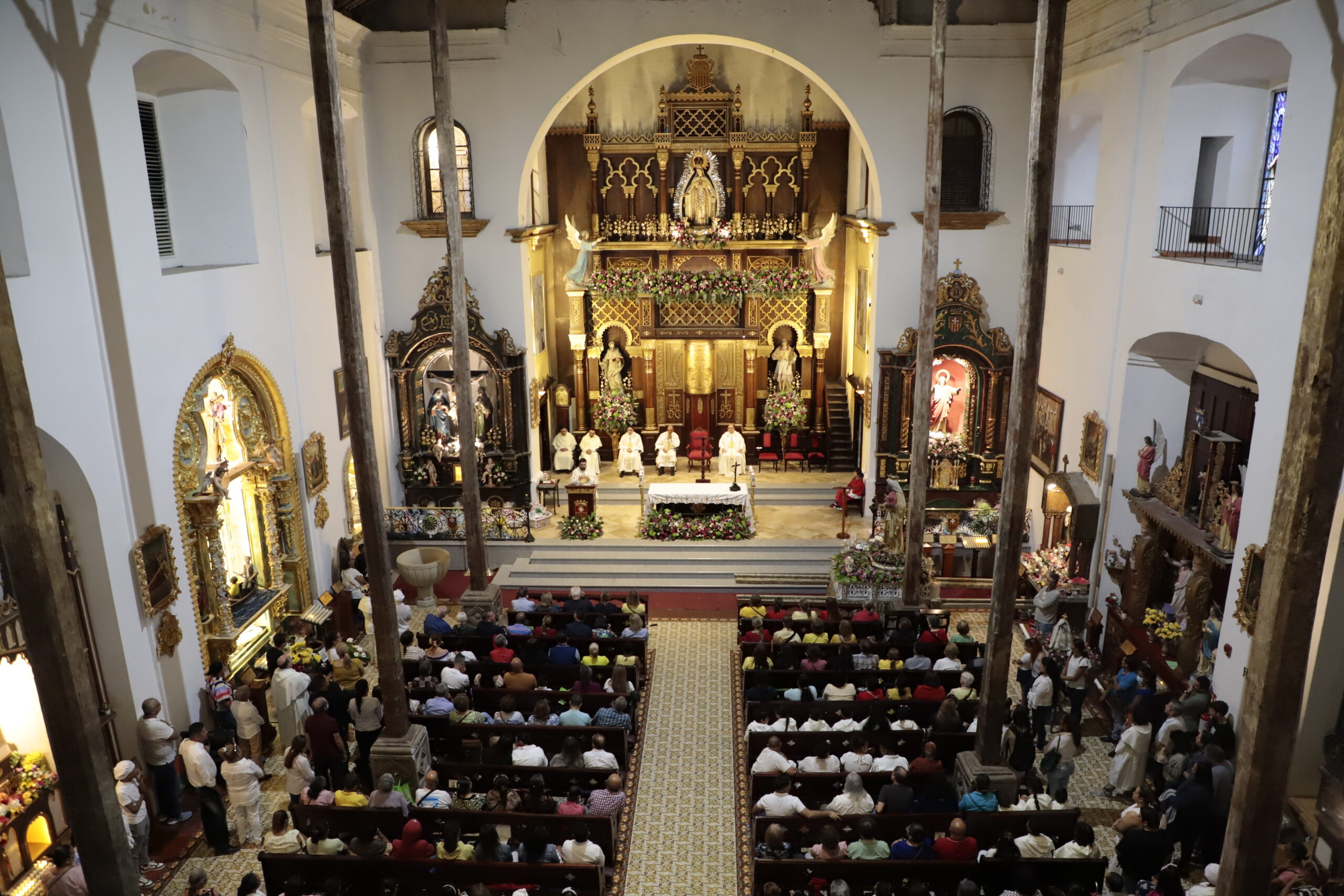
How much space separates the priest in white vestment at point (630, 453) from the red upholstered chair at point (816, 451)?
13.3ft

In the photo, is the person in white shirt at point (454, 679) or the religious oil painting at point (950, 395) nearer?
the person in white shirt at point (454, 679)

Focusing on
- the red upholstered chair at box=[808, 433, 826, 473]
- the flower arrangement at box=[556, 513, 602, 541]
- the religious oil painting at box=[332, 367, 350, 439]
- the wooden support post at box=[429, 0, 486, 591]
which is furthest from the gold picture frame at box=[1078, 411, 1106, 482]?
the religious oil painting at box=[332, 367, 350, 439]

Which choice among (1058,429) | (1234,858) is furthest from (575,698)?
(1058,429)

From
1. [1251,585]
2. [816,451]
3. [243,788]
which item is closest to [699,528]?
[816,451]

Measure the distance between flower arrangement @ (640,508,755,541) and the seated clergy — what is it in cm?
150

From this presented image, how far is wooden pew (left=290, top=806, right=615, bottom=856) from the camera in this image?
8844mm

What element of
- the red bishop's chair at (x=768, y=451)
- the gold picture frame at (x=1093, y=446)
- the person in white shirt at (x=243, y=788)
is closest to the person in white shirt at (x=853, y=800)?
the person in white shirt at (x=243, y=788)

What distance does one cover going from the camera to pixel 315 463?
15.1 metres

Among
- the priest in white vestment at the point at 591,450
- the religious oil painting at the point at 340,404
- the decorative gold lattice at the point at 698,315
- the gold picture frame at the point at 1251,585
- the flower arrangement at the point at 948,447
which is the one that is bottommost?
the priest in white vestment at the point at 591,450

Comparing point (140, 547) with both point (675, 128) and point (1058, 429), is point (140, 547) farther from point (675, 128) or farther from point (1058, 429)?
point (675, 128)

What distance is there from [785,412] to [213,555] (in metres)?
13.4

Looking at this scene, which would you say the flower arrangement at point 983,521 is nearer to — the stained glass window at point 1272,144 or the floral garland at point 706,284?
the stained glass window at point 1272,144

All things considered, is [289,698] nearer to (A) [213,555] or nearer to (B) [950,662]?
(A) [213,555]

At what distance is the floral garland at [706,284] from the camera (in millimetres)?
21562
